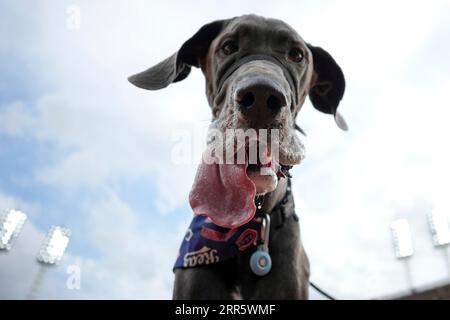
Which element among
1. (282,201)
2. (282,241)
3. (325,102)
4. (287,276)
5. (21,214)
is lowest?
(287,276)

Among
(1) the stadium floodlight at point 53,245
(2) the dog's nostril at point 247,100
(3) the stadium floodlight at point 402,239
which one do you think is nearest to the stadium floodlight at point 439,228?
(3) the stadium floodlight at point 402,239

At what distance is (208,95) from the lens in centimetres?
305

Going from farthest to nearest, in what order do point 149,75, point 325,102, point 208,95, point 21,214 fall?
point 21,214 → point 325,102 → point 149,75 → point 208,95

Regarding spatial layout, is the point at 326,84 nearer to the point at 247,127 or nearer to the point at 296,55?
the point at 296,55

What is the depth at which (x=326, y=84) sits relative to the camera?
12.1ft

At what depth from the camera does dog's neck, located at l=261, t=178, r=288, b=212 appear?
272cm

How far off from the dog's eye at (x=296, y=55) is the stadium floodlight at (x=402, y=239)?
23252 millimetres

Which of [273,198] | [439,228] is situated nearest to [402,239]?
[439,228]

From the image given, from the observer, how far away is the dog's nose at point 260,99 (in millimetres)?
1810

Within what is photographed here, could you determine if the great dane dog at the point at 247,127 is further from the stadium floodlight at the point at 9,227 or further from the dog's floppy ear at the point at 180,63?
the stadium floodlight at the point at 9,227

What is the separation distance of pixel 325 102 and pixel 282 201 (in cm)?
146

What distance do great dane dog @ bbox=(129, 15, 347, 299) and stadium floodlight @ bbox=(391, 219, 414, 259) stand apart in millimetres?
22511
